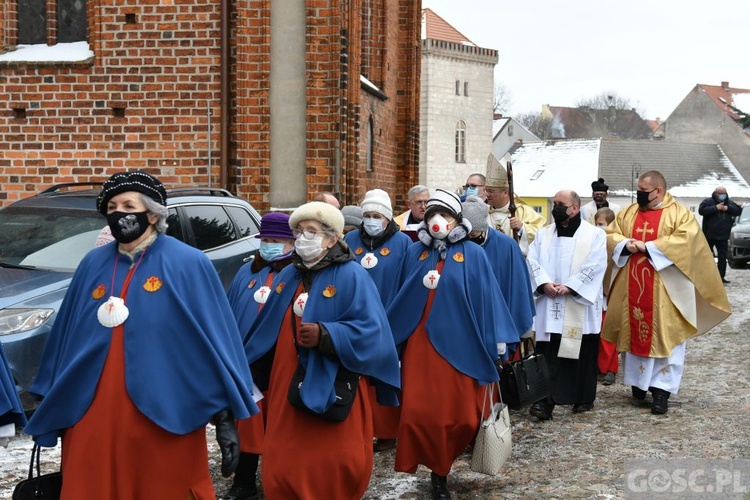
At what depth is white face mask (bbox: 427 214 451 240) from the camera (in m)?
6.82

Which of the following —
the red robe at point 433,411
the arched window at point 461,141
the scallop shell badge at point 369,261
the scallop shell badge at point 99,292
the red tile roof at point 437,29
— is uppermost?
the red tile roof at point 437,29

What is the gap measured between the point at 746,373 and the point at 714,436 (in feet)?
10.5

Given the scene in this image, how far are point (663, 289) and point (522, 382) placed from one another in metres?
2.53

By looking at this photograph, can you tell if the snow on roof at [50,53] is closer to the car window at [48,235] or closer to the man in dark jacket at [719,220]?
the car window at [48,235]

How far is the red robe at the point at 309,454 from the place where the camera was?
530cm

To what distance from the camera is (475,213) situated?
7.89m

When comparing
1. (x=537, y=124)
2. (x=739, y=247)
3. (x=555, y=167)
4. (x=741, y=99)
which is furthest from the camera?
(x=537, y=124)

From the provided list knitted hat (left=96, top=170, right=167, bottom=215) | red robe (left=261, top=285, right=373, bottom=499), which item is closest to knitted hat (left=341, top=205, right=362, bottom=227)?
red robe (left=261, top=285, right=373, bottom=499)

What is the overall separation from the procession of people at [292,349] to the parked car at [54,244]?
172 cm

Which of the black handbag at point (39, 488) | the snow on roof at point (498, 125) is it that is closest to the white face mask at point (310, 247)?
the black handbag at point (39, 488)

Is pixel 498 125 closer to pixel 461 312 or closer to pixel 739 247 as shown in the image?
pixel 739 247

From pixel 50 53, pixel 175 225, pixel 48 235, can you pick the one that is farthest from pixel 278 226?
pixel 50 53

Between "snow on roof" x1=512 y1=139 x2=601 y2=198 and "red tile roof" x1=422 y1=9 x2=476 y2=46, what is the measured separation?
8.35 metres

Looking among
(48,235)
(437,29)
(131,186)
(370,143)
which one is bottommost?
(48,235)
